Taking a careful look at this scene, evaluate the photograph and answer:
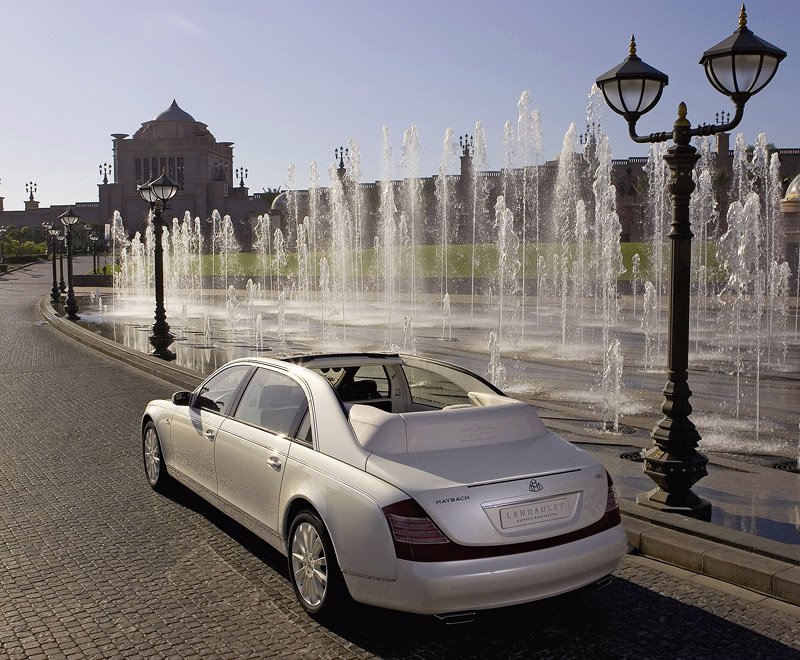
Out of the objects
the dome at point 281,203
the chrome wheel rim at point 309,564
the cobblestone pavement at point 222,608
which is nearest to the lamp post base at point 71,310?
the cobblestone pavement at point 222,608

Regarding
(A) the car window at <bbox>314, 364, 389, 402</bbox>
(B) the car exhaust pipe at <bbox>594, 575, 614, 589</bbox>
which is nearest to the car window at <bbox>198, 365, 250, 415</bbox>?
(A) the car window at <bbox>314, 364, 389, 402</bbox>

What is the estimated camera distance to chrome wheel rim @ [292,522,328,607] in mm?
4234

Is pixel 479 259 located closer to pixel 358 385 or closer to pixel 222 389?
pixel 222 389

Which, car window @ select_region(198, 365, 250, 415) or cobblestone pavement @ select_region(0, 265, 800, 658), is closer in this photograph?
cobblestone pavement @ select_region(0, 265, 800, 658)

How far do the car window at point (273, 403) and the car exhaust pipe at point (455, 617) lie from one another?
145 cm

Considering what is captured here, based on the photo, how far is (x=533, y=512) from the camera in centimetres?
396

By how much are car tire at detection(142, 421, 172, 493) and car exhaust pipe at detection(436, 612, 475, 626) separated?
3.50 m

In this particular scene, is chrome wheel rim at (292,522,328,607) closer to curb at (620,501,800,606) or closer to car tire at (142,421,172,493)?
curb at (620,501,800,606)

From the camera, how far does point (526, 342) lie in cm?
1867

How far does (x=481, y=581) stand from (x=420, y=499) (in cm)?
45

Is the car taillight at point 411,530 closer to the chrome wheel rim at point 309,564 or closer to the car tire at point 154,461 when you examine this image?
the chrome wheel rim at point 309,564

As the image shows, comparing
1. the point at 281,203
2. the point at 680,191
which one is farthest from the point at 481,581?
the point at 281,203

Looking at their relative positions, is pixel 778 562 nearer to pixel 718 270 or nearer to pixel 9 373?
pixel 9 373

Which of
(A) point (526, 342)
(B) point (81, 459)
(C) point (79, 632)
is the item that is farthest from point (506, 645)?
(A) point (526, 342)
